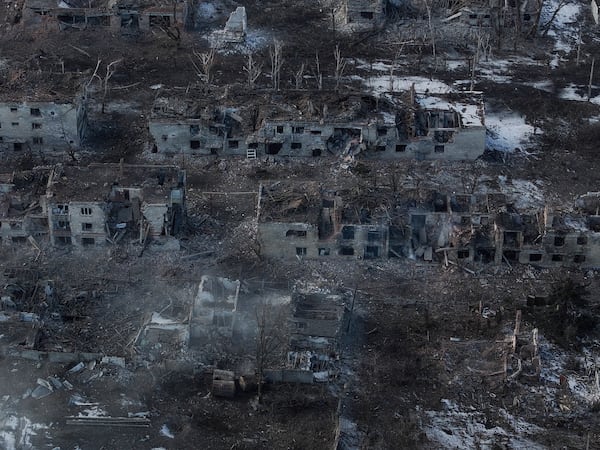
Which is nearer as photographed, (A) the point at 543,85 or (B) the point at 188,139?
(B) the point at 188,139

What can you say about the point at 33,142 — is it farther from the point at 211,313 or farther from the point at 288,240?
the point at 211,313

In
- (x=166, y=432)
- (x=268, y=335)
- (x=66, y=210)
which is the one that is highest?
(x=66, y=210)

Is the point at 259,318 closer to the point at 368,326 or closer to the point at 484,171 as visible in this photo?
the point at 368,326

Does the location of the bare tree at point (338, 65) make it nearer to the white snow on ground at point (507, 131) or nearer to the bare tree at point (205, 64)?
the bare tree at point (205, 64)

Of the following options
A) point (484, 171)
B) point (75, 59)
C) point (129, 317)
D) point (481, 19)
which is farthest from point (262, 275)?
point (481, 19)

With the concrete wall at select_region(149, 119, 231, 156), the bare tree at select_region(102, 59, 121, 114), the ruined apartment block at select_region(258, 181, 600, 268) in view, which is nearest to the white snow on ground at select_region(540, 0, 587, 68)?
the ruined apartment block at select_region(258, 181, 600, 268)

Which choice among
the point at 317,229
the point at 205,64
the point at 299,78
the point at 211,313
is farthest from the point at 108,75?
the point at 211,313
